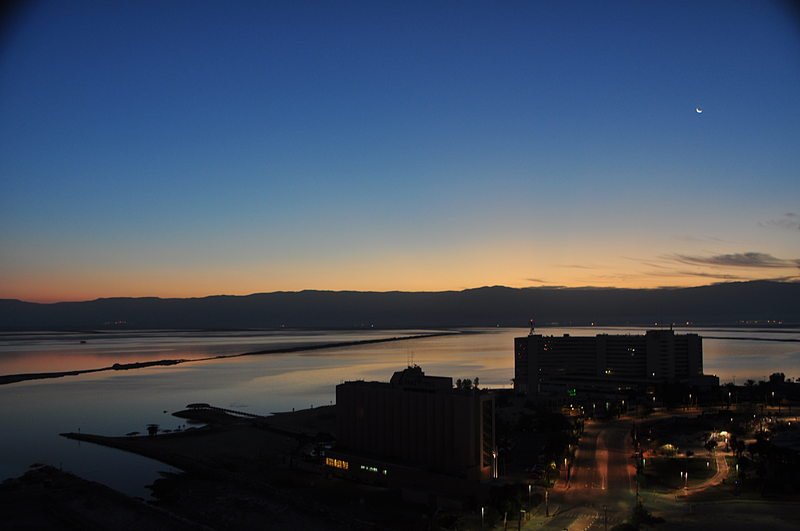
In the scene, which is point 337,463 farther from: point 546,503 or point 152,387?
point 152,387

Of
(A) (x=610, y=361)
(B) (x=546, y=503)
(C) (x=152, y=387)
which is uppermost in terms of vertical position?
(A) (x=610, y=361)

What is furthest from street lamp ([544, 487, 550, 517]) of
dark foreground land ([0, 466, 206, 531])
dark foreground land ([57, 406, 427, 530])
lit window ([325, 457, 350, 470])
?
dark foreground land ([0, 466, 206, 531])

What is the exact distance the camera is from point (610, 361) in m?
38.8

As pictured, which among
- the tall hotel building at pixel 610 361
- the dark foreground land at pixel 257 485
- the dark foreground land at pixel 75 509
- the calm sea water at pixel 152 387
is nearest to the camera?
the dark foreground land at pixel 75 509

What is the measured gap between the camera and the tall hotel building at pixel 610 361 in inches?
1468

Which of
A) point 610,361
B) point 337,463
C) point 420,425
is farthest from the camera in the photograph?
point 610,361

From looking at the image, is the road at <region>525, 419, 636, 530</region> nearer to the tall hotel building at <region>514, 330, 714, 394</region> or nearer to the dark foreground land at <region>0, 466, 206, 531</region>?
the dark foreground land at <region>0, 466, 206, 531</region>

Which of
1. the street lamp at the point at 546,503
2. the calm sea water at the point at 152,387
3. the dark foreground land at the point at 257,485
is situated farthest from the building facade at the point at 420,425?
the calm sea water at the point at 152,387

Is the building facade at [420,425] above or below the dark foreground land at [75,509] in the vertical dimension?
above

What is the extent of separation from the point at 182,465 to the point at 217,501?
4658mm

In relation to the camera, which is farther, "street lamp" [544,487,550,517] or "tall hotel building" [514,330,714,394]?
"tall hotel building" [514,330,714,394]

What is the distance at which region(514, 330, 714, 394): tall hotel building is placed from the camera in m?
37.3

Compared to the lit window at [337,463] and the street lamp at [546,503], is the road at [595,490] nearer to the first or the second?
the street lamp at [546,503]

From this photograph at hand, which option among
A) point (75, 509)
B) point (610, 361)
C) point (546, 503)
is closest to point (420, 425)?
point (546, 503)
